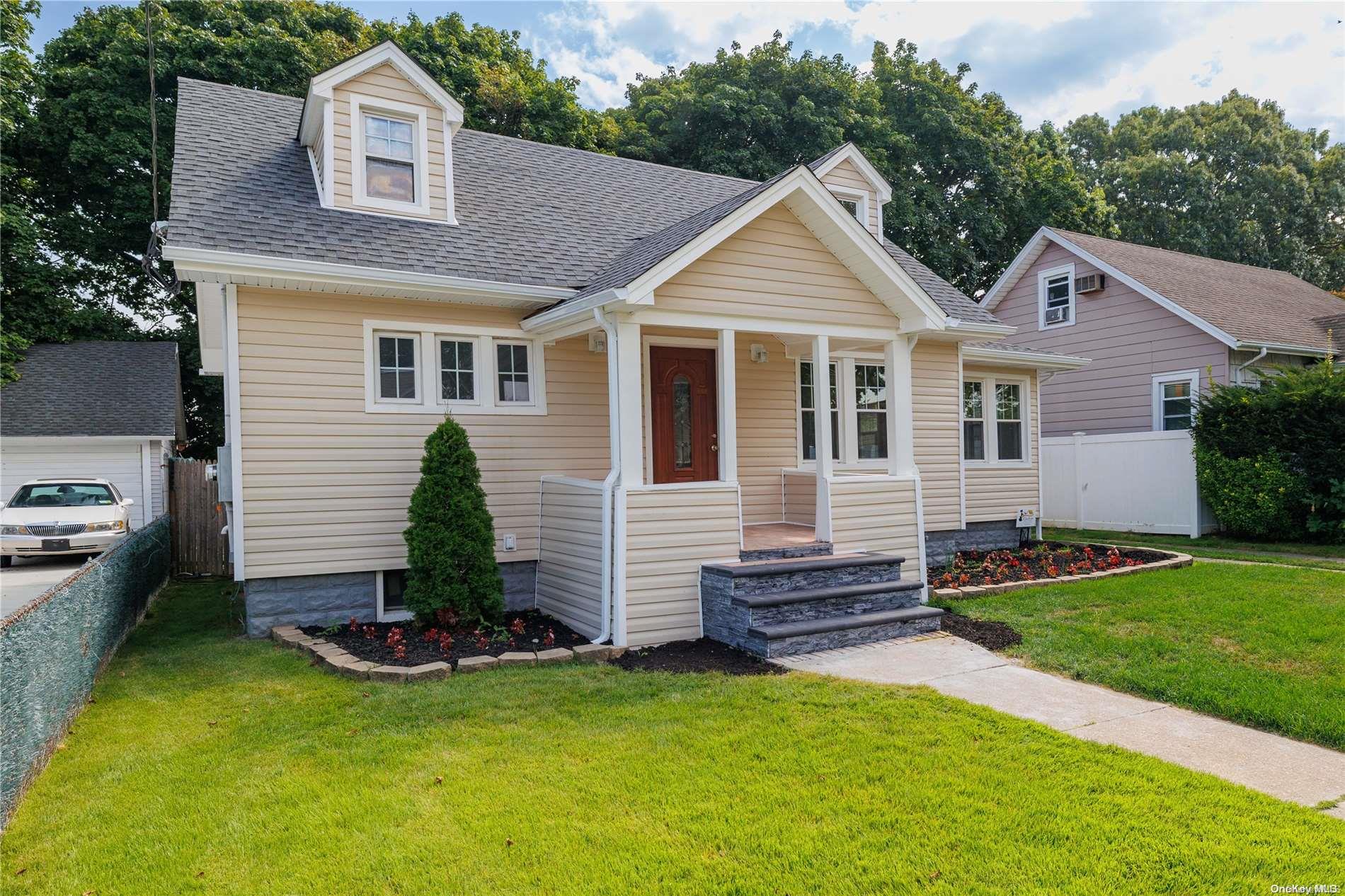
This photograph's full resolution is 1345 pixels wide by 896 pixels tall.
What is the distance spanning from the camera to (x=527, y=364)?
28.5ft

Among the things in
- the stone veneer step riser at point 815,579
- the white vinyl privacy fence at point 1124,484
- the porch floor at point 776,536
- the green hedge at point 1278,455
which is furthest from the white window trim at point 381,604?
the green hedge at point 1278,455

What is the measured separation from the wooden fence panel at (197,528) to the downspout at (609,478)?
883 centimetres

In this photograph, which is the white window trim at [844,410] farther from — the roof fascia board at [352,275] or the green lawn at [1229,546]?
the green lawn at [1229,546]

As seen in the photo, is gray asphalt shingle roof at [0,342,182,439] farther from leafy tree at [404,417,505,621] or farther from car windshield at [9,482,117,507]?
leafy tree at [404,417,505,621]

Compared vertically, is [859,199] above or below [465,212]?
above

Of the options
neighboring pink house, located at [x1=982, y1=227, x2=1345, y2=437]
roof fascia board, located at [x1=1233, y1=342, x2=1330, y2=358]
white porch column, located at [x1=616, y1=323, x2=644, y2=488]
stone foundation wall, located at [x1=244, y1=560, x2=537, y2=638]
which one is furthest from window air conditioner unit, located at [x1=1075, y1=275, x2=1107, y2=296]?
stone foundation wall, located at [x1=244, y1=560, x2=537, y2=638]

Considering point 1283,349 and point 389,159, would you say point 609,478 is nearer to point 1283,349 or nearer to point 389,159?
point 389,159

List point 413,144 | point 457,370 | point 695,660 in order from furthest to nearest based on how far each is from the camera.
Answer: point 413,144 → point 457,370 → point 695,660

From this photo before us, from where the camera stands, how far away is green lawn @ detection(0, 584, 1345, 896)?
319 centimetres

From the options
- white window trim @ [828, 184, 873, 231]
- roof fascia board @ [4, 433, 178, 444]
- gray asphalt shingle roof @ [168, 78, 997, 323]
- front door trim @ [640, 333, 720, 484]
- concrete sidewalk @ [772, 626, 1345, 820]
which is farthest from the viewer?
roof fascia board @ [4, 433, 178, 444]

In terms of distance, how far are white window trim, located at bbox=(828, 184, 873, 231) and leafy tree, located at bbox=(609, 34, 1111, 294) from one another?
10.6 m

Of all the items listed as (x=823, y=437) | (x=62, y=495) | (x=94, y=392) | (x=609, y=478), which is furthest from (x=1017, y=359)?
(x=94, y=392)

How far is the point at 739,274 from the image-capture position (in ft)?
25.2

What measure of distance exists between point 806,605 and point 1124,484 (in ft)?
35.1
